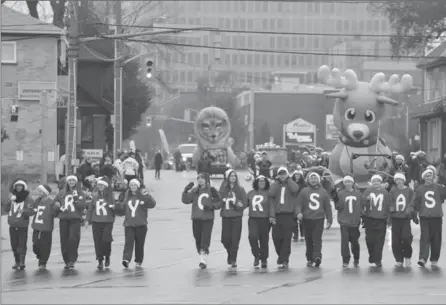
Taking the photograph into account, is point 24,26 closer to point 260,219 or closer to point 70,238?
point 70,238

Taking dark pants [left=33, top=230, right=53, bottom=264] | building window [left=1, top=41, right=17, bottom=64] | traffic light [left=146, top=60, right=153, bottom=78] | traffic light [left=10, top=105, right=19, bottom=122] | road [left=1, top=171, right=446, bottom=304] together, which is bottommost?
road [left=1, top=171, right=446, bottom=304]

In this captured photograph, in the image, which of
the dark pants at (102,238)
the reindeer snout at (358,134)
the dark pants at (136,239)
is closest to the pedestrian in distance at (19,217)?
the dark pants at (102,238)

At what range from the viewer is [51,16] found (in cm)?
6656

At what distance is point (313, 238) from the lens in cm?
2150

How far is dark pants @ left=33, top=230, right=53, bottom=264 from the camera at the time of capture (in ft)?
71.5

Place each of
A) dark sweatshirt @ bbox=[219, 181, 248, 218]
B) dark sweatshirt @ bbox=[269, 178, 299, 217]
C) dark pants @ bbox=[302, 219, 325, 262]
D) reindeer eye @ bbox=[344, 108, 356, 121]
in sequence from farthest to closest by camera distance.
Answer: reindeer eye @ bbox=[344, 108, 356, 121], dark sweatshirt @ bbox=[269, 178, 299, 217], dark sweatshirt @ bbox=[219, 181, 248, 218], dark pants @ bbox=[302, 219, 325, 262]

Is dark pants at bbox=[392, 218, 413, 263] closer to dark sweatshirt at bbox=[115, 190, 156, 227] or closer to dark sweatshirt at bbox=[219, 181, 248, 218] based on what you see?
dark sweatshirt at bbox=[219, 181, 248, 218]

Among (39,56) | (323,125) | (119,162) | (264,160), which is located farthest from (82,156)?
(323,125)

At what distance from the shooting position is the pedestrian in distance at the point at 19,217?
21969 mm

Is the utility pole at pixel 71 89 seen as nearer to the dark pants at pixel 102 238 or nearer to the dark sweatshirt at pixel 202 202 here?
the dark pants at pixel 102 238

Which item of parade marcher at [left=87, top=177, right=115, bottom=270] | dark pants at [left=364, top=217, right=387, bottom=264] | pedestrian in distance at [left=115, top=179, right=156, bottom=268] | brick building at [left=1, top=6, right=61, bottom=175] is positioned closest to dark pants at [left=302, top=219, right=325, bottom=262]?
dark pants at [left=364, top=217, right=387, bottom=264]

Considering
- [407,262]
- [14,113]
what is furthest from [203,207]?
[14,113]

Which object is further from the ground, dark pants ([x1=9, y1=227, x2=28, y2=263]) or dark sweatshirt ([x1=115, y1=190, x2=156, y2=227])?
dark sweatshirt ([x1=115, y1=190, x2=156, y2=227])

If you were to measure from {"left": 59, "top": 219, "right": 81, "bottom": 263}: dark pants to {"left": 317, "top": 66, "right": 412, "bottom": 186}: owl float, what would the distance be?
608 inches
